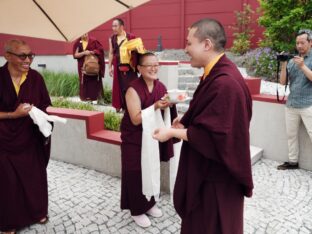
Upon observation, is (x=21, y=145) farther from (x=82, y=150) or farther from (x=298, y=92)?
(x=298, y=92)

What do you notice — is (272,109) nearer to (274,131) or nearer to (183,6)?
(274,131)

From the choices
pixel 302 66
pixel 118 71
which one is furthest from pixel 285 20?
pixel 118 71

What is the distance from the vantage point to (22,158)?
297cm

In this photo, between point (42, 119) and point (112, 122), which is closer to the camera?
point (42, 119)

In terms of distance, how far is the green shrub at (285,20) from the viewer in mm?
6883

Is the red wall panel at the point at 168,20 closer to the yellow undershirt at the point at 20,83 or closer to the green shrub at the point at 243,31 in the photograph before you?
the green shrub at the point at 243,31

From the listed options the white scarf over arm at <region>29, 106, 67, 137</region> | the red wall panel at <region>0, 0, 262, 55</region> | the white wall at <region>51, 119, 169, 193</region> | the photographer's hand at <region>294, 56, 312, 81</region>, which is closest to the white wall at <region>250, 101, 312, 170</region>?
the photographer's hand at <region>294, 56, 312, 81</region>

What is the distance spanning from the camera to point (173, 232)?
3.05 m

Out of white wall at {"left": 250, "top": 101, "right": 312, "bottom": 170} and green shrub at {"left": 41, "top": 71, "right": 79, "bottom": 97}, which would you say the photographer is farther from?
green shrub at {"left": 41, "top": 71, "right": 79, "bottom": 97}

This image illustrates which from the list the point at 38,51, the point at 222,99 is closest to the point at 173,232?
the point at 222,99

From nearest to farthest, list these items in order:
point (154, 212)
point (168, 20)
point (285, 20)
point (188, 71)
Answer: point (154, 212) < point (285, 20) < point (188, 71) < point (168, 20)

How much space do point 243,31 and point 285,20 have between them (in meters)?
2.73

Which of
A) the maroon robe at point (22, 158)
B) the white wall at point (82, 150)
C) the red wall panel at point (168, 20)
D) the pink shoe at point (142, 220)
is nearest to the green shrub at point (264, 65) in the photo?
the red wall panel at point (168, 20)

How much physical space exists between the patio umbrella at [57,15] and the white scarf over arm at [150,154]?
92 centimetres
